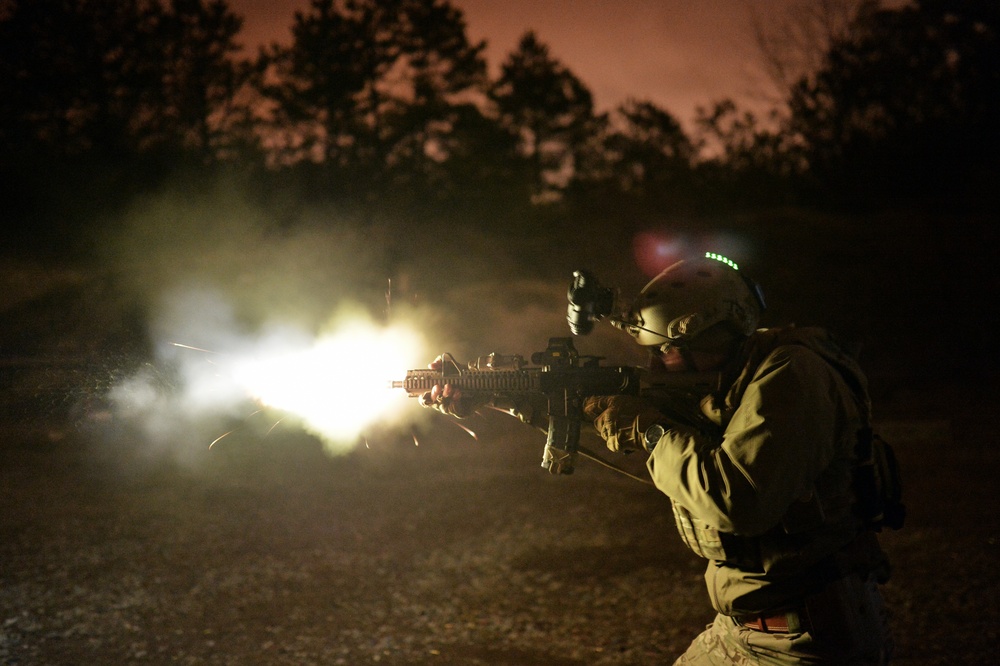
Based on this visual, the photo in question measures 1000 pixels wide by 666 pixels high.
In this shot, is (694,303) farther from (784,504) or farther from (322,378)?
(322,378)

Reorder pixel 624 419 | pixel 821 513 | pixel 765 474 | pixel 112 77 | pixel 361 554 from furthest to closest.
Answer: pixel 112 77 → pixel 361 554 → pixel 624 419 → pixel 821 513 → pixel 765 474

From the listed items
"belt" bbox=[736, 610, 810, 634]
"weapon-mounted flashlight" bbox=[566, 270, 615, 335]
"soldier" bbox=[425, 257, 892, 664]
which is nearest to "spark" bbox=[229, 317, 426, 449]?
"weapon-mounted flashlight" bbox=[566, 270, 615, 335]

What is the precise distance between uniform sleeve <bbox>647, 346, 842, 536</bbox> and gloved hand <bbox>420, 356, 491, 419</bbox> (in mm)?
1178

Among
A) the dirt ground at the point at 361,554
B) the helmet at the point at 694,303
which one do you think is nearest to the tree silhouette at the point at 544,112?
the dirt ground at the point at 361,554

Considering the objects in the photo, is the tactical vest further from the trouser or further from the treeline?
the treeline

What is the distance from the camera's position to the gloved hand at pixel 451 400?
3.66 metres

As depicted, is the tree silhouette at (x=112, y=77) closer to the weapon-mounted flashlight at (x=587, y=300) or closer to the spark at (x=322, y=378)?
the spark at (x=322, y=378)

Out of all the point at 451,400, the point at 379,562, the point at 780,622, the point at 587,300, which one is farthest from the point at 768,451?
the point at 379,562

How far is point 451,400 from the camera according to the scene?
3680 mm

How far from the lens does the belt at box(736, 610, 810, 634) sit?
281 centimetres

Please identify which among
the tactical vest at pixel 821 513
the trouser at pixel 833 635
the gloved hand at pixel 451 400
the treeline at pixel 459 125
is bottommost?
the trouser at pixel 833 635

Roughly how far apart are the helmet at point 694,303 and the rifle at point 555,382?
9.6 inches

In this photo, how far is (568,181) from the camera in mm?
23156

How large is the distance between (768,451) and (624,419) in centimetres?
81
